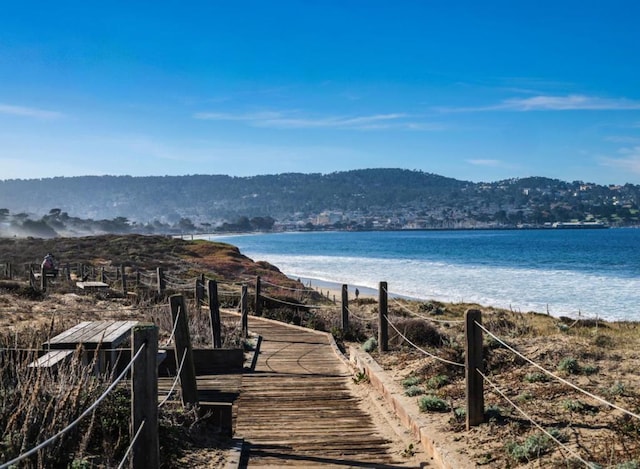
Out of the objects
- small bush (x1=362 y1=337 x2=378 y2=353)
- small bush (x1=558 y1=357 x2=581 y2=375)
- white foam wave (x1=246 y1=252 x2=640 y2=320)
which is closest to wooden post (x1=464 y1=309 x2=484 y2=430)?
small bush (x1=558 y1=357 x2=581 y2=375)

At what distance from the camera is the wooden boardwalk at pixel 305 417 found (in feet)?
21.9

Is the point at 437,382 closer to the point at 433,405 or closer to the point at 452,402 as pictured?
the point at 452,402

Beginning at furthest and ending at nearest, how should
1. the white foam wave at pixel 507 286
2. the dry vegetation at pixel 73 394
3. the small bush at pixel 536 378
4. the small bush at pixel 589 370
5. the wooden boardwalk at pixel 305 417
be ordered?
the white foam wave at pixel 507 286 < the small bush at pixel 589 370 < the small bush at pixel 536 378 < the wooden boardwalk at pixel 305 417 < the dry vegetation at pixel 73 394

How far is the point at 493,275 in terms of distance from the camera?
54062 millimetres

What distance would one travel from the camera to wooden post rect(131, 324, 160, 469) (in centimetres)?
477

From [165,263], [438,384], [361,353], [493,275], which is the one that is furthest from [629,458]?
[493,275]

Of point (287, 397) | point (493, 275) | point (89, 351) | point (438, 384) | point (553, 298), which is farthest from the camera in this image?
point (493, 275)

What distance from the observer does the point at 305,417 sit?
8211 millimetres

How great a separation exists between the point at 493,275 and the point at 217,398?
156 feet

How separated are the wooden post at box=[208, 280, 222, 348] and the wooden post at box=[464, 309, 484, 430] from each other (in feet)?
17.8

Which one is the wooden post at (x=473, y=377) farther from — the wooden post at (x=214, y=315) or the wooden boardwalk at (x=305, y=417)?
the wooden post at (x=214, y=315)

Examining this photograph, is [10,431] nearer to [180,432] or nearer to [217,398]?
[180,432]

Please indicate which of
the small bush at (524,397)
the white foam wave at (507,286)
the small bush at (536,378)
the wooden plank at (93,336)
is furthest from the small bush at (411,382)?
the white foam wave at (507,286)

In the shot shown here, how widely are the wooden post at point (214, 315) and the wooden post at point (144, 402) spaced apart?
20.8 ft
